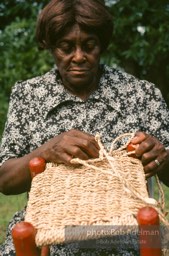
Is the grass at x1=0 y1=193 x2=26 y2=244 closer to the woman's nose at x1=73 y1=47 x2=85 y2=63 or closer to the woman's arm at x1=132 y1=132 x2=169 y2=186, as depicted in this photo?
the woman's nose at x1=73 y1=47 x2=85 y2=63

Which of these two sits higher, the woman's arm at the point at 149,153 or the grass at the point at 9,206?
the woman's arm at the point at 149,153

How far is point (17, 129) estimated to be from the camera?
2260mm

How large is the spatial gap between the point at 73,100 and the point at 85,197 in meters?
0.70

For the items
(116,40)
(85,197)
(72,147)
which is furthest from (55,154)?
(116,40)

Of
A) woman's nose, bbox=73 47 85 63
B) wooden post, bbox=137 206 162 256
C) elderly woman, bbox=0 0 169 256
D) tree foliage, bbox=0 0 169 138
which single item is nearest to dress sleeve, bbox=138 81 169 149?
elderly woman, bbox=0 0 169 256

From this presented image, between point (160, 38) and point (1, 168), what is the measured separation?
3972 millimetres

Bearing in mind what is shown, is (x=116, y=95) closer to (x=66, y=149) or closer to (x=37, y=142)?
(x=37, y=142)

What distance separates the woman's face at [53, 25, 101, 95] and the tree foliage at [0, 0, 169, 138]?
3.58m

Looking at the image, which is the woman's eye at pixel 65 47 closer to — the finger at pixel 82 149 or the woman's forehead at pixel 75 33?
the woman's forehead at pixel 75 33

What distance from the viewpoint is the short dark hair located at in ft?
6.95

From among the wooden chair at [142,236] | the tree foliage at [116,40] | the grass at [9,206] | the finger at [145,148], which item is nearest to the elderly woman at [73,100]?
the finger at [145,148]

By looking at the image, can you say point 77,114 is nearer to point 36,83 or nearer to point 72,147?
point 36,83

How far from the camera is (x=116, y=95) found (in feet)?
7.63

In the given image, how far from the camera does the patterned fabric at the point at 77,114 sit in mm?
2242
